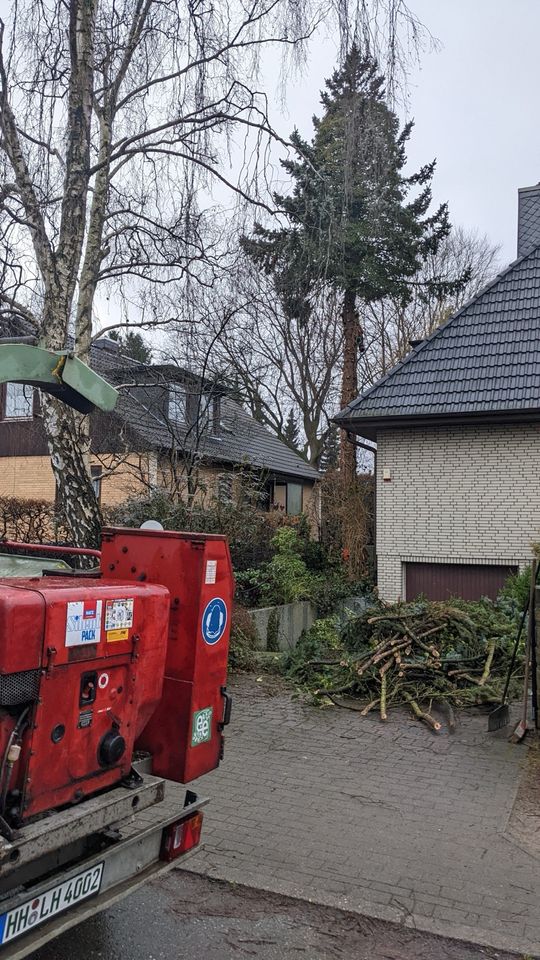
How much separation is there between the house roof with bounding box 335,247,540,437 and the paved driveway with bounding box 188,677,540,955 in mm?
6366

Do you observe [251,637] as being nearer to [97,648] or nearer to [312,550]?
[312,550]

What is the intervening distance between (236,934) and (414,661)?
492 centimetres

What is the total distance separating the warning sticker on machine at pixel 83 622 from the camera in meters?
2.83

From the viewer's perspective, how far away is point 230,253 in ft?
27.9

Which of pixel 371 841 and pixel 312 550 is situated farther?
pixel 312 550

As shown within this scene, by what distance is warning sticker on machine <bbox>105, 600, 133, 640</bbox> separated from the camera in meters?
3.02

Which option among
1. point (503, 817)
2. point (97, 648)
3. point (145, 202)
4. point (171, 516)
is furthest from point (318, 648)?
point (97, 648)

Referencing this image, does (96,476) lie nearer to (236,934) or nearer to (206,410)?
(206,410)

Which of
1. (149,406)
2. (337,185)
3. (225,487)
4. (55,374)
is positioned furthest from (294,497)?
(55,374)

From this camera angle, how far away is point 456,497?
42.1 ft

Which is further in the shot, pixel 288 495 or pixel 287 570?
pixel 288 495

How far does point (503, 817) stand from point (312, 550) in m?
10.5

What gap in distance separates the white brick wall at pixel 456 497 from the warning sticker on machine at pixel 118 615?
10.2 m

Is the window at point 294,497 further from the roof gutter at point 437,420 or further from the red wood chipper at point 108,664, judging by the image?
the red wood chipper at point 108,664
